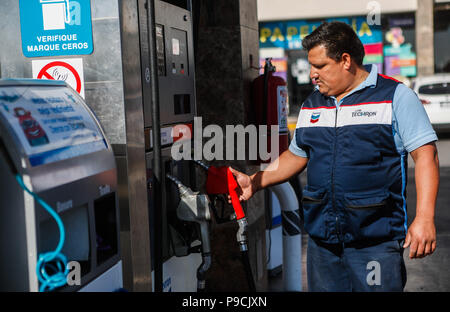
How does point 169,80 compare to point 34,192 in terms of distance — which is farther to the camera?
point 169,80

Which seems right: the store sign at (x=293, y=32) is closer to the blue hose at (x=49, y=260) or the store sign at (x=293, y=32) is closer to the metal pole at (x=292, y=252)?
the metal pole at (x=292, y=252)

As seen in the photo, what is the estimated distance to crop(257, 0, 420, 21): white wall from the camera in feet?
67.7

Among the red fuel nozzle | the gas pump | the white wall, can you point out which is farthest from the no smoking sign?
the white wall

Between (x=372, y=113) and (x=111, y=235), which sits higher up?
(x=372, y=113)

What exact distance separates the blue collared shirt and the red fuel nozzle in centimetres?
94

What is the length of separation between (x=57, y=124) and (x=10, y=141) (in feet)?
1.09

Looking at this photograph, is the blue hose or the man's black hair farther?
the man's black hair

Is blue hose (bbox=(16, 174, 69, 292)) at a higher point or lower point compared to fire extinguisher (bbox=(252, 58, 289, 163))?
lower

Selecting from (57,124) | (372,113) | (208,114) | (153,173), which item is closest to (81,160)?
(57,124)

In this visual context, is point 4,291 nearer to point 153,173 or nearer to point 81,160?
point 81,160

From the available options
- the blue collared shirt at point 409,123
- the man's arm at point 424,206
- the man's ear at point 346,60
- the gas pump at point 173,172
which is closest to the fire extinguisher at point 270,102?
the gas pump at point 173,172

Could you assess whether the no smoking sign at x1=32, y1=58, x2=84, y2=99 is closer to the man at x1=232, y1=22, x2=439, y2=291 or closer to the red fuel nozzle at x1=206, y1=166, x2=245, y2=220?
the red fuel nozzle at x1=206, y1=166, x2=245, y2=220

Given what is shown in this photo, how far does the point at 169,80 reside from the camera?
155 inches
